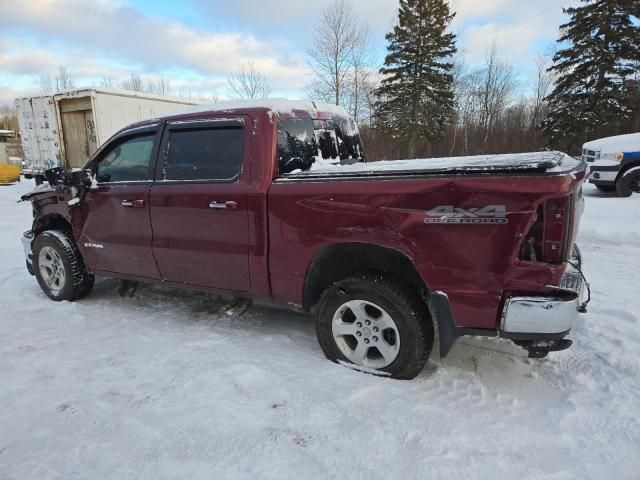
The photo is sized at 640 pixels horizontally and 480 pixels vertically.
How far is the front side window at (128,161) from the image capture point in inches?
149

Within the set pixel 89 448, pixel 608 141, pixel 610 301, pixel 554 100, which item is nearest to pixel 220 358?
pixel 89 448

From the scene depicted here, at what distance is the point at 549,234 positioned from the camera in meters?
2.26

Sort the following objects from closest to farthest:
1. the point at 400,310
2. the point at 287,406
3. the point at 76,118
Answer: the point at 287,406, the point at 400,310, the point at 76,118

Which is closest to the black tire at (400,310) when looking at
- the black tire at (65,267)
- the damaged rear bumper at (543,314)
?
the damaged rear bumper at (543,314)

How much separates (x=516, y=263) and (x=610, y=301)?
8.03 ft

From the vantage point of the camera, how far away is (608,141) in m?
10.2

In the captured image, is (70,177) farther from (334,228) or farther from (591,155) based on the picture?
(591,155)

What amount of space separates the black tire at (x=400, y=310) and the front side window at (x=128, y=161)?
6.94 feet

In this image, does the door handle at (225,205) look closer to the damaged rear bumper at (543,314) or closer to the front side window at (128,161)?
the front side window at (128,161)

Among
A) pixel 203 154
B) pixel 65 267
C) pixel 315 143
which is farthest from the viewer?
pixel 65 267

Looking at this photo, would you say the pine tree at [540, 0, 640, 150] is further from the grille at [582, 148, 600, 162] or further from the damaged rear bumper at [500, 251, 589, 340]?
the damaged rear bumper at [500, 251, 589, 340]

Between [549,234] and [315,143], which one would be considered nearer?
[549,234]

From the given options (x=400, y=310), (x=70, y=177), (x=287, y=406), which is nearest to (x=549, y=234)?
(x=400, y=310)

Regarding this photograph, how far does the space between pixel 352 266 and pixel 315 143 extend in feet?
3.98
